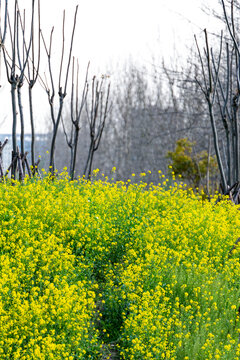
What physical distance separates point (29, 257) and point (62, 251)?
57cm

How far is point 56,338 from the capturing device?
4094 millimetres

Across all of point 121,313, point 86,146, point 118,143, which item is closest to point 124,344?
point 121,313

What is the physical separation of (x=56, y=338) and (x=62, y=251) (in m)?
1.60

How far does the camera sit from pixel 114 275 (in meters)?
5.37

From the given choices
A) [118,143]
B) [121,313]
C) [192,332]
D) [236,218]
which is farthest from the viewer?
[118,143]

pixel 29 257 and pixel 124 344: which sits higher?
pixel 29 257

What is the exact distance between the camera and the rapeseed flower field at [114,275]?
13.3 ft

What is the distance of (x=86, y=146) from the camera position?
3641 centimetres

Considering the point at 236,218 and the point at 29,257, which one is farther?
the point at 236,218

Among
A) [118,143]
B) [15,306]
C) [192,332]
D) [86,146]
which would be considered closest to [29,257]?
[15,306]

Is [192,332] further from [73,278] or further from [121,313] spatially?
[73,278]

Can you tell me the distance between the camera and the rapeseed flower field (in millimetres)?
4043

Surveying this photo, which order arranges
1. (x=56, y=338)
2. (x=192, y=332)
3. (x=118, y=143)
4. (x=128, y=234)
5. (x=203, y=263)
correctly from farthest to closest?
(x=118, y=143) < (x=128, y=234) < (x=203, y=263) < (x=192, y=332) < (x=56, y=338)

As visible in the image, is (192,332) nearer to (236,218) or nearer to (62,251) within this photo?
(62,251)
